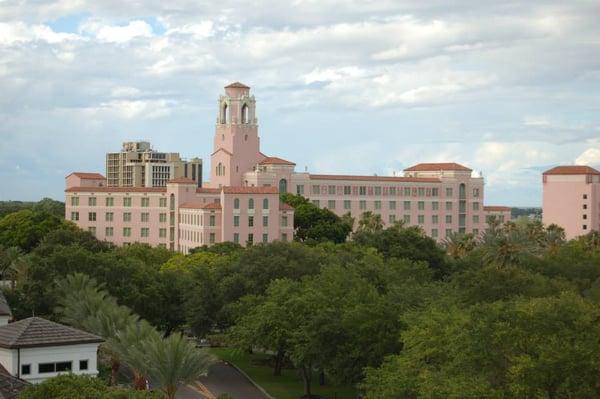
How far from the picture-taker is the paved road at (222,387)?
2176 inches

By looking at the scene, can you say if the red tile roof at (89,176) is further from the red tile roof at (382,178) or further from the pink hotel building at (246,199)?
the red tile roof at (382,178)

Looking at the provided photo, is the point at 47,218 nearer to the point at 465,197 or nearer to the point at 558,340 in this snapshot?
the point at 465,197

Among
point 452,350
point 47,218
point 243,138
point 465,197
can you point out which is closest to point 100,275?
point 452,350

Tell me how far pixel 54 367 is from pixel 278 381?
2232 cm

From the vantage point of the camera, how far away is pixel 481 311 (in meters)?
41.2

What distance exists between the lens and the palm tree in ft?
134

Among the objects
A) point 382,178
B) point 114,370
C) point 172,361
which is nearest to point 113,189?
point 382,178

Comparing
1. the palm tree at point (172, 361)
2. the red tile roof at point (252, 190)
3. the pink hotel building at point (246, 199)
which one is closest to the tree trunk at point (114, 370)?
the palm tree at point (172, 361)

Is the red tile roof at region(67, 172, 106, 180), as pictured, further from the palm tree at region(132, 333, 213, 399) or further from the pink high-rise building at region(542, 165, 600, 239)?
the palm tree at region(132, 333, 213, 399)

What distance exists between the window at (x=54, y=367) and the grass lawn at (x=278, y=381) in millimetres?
16527

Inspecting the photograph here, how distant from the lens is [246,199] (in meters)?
124

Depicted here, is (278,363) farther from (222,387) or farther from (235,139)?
(235,139)

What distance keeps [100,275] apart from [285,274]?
12.9 m

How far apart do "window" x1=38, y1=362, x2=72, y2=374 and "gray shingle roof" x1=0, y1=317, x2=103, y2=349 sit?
0.86 meters
